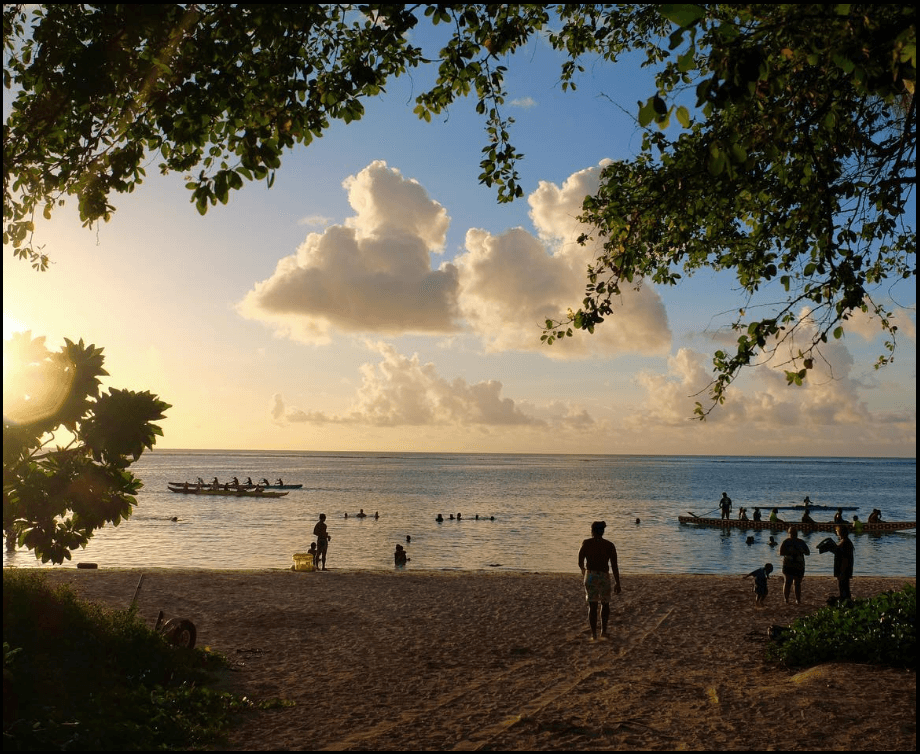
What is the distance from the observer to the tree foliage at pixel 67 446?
26.2 ft

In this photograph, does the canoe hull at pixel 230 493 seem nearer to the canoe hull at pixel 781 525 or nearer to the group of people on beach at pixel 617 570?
the canoe hull at pixel 781 525

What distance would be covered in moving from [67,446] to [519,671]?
23.0 feet

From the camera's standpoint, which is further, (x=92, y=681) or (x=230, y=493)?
(x=230, y=493)

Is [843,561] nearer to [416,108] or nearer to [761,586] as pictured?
[761,586]

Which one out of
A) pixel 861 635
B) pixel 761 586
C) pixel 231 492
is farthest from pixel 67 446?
pixel 231 492

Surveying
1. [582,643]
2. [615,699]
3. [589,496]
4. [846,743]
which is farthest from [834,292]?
[589,496]

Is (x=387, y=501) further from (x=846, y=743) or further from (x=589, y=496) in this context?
(x=846, y=743)

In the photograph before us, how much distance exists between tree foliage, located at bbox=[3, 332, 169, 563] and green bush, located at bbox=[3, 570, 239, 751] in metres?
1.43

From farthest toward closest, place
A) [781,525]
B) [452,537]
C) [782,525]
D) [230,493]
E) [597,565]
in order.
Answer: [230,493], [782,525], [781,525], [452,537], [597,565]

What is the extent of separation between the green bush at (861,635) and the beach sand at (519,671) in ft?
1.26

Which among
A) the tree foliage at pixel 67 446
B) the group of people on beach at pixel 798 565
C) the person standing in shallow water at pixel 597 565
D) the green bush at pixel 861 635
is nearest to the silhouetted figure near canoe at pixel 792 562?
the group of people on beach at pixel 798 565

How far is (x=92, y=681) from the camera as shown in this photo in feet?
27.2

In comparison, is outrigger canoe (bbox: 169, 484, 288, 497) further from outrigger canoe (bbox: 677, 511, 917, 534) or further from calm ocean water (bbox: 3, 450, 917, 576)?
outrigger canoe (bbox: 677, 511, 917, 534)

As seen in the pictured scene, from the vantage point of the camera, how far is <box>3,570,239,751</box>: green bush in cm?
680
